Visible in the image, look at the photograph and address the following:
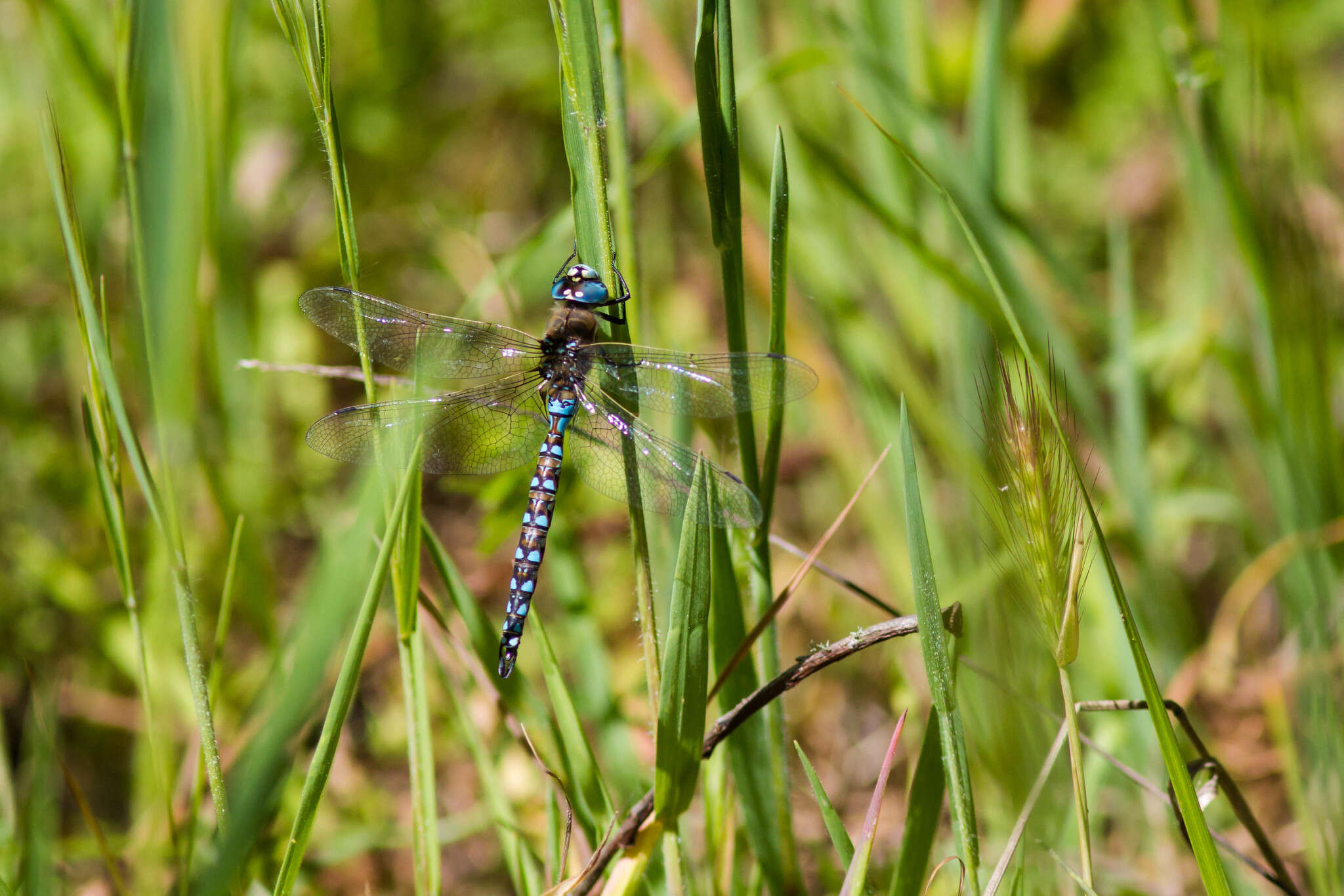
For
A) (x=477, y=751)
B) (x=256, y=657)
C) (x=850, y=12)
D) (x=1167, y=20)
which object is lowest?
(x=256, y=657)

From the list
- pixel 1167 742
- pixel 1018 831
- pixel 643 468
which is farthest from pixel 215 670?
pixel 1167 742

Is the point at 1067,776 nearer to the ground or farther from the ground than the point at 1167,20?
nearer to the ground

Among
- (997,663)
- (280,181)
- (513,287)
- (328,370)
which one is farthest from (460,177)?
(997,663)

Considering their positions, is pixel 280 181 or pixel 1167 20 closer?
pixel 1167 20

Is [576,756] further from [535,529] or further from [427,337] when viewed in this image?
[427,337]

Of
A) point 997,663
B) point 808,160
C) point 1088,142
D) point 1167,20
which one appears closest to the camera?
point 997,663

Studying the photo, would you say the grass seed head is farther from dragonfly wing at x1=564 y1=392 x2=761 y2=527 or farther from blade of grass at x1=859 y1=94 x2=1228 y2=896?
dragonfly wing at x1=564 y1=392 x2=761 y2=527

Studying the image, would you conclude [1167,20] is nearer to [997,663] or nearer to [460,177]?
[997,663]
